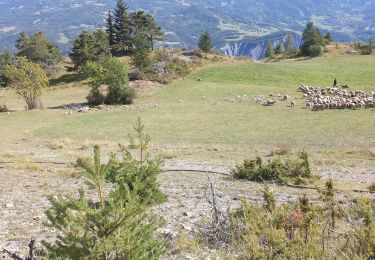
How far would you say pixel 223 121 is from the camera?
34.1 m

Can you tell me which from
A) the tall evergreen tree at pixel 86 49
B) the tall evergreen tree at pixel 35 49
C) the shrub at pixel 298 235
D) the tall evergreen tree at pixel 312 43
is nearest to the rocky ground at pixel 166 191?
the shrub at pixel 298 235

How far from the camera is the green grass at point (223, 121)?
26.9 meters

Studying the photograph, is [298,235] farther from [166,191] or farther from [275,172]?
[275,172]

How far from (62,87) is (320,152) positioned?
156 ft

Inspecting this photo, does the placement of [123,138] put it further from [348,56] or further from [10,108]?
[348,56]

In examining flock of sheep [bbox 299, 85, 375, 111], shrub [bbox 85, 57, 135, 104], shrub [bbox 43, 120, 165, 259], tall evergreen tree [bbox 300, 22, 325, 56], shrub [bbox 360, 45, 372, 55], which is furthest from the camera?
tall evergreen tree [bbox 300, 22, 325, 56]

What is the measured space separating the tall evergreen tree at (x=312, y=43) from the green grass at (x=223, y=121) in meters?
22.7

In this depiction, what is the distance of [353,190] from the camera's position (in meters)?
13.4

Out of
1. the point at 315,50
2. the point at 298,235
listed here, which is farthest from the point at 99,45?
the point at 298,235

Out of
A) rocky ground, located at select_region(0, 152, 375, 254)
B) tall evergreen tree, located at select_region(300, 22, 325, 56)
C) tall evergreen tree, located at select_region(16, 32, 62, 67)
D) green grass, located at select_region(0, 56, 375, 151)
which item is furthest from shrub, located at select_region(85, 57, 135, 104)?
tall evergreen tree, located at select_region(300, 22, 325, 56)

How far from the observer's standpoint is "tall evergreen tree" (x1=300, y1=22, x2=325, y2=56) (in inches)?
3140

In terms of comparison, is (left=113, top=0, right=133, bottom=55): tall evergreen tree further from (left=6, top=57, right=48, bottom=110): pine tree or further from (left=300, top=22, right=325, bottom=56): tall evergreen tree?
(left=6, top=57, right=48, bottom=110): pine tree

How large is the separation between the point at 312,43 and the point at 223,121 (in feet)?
177

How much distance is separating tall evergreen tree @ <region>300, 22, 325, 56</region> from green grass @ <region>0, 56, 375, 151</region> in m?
22.7
